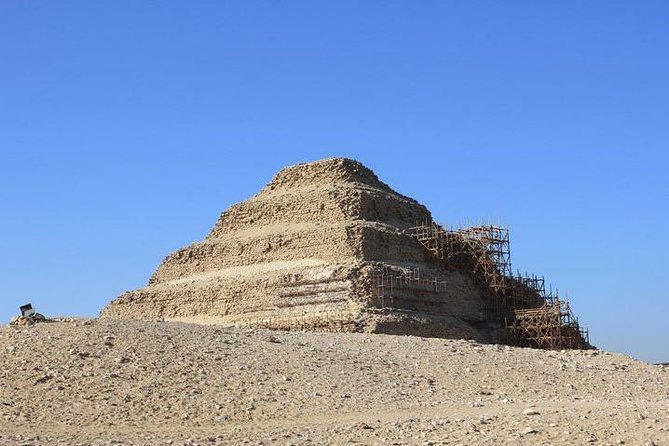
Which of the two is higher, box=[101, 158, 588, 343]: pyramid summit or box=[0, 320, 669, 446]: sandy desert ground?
box=[101, 158, 588, 343]: pyramid summit

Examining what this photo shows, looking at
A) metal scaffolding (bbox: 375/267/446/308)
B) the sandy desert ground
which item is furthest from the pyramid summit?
the sandy desert ground

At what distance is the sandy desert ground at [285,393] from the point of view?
15.0 m

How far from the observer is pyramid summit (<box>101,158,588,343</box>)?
1427 inches

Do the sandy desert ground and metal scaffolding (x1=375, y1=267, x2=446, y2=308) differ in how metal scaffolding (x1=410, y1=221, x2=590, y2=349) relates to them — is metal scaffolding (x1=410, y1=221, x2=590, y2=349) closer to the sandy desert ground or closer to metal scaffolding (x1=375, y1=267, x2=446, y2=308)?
metal scaffolding (x1=375, y1=267, x2=446, y2=308)

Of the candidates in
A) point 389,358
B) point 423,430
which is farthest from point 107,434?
point 389,358

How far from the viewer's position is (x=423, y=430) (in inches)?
603

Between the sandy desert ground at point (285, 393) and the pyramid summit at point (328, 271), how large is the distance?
10.8 metres

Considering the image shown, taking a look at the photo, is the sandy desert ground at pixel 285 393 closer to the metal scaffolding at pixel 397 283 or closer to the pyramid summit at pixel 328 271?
the metal scaffolding at pixel 397 283

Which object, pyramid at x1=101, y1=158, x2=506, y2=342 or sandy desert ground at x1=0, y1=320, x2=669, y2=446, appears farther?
pyramid at x1=101, y1=158, x2=506, y2=342

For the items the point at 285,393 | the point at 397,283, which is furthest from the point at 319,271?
the point at 285,393

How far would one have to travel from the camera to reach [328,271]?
1469 inches

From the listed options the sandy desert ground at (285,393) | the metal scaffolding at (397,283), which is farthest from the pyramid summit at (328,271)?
the sandy desert ground at (285,393)

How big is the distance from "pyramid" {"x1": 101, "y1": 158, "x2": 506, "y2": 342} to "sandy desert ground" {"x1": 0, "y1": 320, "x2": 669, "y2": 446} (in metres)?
10.7

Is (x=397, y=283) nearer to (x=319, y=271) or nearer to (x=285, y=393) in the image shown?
(x=319, y=271)
